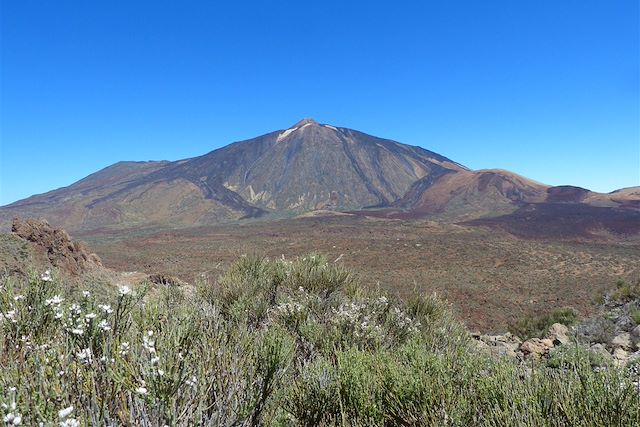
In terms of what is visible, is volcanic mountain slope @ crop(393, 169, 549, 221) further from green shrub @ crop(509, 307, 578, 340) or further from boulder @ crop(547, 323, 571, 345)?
boulder @ crop(547, 323, 571, 345)

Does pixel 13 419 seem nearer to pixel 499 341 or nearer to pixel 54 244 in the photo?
pixel 499 341

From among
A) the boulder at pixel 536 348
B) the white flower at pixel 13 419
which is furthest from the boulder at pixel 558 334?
the white flower at pixel 13 419

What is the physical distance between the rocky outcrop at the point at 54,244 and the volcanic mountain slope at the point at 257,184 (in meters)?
56.9

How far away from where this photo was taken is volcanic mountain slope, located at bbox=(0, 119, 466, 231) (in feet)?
248

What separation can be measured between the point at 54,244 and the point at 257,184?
9018cm

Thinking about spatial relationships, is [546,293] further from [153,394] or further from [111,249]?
[111,249]

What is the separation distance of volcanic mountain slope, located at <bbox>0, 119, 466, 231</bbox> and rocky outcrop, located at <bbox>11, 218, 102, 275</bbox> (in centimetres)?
5687

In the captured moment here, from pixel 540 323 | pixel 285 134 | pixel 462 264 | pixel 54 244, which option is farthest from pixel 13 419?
pixel 285 134

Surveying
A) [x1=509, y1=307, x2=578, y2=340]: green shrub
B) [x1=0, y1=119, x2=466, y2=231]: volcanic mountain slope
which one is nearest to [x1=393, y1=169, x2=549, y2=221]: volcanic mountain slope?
[x1=0, y1=119, x2=466, y2=231]: volcanic mountain slope

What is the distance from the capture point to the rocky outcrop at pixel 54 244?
1221 cm

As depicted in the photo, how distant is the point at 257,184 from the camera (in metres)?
102

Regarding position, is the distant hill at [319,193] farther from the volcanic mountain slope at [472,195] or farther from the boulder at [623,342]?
the boulder at [623,342]

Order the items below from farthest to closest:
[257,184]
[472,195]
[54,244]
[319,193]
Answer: [257,184] → [319,193] → [472,195] → [54,244]

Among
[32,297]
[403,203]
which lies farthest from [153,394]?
[403,203]
